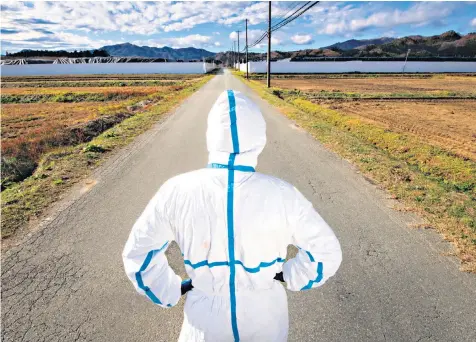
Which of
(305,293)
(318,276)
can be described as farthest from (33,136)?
(318,276)

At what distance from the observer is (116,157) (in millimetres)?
7633

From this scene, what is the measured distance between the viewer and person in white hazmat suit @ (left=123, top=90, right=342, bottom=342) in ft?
4.00

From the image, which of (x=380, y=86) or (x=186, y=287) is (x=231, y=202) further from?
(x=380, y=86)

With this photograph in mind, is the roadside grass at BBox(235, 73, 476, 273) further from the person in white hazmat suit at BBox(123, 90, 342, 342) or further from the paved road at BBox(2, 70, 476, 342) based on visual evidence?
the person in white hazmat suit at BBox(123, 90, 342, 342)

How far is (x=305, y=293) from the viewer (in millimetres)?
2990

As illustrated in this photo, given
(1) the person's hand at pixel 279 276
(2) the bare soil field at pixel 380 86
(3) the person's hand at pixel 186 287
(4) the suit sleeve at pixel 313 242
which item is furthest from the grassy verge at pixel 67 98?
(4) the suit sleeve at pixel 313 242

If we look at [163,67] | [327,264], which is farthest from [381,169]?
[163,67]

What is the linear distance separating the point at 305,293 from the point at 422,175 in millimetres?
4580

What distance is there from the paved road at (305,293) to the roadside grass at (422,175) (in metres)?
0.32

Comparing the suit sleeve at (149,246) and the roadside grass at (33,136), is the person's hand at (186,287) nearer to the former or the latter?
the suit sleeve at (149,246)

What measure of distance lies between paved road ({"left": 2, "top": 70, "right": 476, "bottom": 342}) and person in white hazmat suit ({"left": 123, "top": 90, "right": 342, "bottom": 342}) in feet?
4.86

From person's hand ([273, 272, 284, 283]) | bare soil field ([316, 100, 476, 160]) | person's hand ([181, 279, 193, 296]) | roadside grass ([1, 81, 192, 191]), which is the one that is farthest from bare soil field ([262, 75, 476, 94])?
person's hand ([181, 279, 193, 296])

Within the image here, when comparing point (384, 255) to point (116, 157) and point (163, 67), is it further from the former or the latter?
point (163, 67)

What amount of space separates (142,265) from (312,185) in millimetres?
4721
